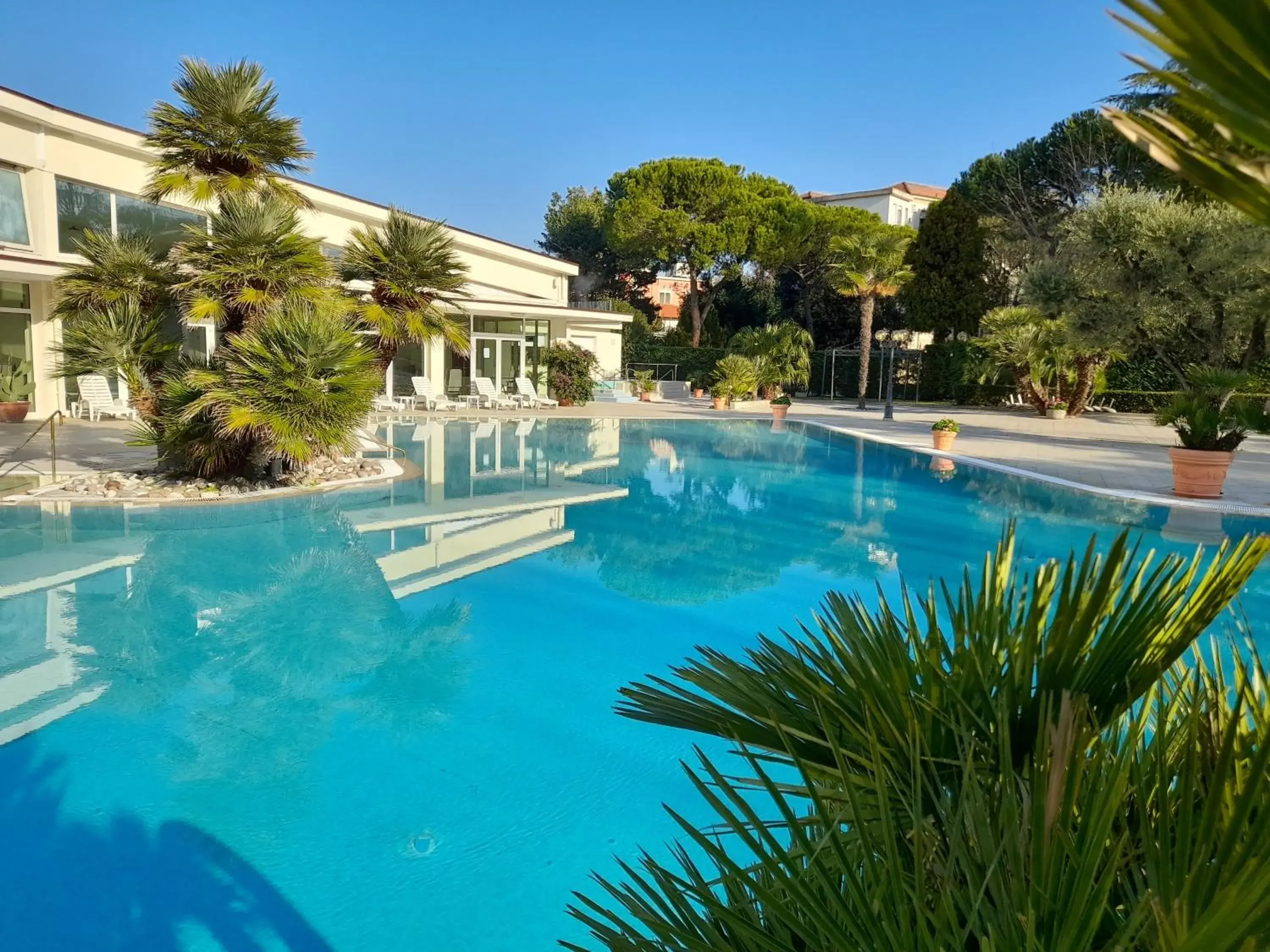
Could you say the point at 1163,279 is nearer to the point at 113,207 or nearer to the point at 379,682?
the point at 379,682

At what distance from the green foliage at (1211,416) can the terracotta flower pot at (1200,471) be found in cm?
20

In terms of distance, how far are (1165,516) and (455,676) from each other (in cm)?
1022

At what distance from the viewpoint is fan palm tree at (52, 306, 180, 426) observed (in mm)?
11688

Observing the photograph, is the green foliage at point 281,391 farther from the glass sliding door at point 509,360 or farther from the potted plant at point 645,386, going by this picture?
the potted plant at point 645,386

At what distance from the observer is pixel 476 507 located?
12641 mm

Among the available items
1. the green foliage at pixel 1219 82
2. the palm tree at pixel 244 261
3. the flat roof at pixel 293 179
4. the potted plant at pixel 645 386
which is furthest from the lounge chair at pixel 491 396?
the green foliage at pixel 1219 82

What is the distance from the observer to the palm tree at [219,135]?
1133 cm

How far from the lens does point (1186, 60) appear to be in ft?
1.95

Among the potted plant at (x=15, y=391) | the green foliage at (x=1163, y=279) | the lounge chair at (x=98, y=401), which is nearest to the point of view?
the green foliage at (x=1163, y=279)

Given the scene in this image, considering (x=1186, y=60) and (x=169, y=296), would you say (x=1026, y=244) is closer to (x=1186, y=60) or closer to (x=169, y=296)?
(x=169, y=296)

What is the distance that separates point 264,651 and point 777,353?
28.5 m

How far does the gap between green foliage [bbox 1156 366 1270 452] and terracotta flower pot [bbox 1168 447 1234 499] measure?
20cm

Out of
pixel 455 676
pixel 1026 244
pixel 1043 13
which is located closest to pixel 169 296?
pixel 455 676

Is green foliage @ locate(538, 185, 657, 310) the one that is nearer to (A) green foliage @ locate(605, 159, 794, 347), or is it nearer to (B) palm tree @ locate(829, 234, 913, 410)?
(A) green foliage @ locate(605, 159, 794, 347)
